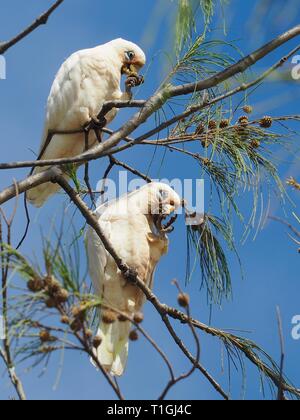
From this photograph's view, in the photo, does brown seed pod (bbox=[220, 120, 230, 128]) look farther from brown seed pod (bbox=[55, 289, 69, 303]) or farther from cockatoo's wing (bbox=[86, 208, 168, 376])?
brown seed pod (bbox=[55, 289, 69, 303])

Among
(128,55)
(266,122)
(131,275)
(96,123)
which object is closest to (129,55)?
(128,55)

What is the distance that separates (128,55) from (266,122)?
3.78 ft

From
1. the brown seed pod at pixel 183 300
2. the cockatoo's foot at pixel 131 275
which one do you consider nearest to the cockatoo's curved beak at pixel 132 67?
the cockatoo's foot at pixel 131 275

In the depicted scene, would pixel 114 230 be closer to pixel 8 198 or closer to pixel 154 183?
pixel 154 183

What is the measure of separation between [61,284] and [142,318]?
0.60 ft

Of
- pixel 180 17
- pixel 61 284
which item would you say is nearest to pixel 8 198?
pixel 180 17

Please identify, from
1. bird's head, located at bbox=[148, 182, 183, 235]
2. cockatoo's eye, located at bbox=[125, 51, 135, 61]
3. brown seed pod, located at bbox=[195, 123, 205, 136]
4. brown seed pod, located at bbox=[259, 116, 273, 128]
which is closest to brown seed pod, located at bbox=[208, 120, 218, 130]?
brown seed pod, located at bbox=[195, 123, 205, 136]

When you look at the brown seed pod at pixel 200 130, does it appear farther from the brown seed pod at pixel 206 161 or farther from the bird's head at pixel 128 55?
the bird's head at pixel 128 55

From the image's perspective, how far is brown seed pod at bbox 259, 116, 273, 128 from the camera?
3.01m

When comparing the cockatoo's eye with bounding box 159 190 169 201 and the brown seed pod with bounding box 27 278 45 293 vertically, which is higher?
the cockatoo's eye with bounding box 159 190 169 201

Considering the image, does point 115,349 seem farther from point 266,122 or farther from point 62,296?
point 62,296

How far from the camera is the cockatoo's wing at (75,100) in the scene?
3.60m

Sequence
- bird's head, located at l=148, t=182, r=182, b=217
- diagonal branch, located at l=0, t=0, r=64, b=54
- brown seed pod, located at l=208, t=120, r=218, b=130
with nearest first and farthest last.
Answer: diagonal branch, located at l=0, t=0, r=64, b=54, brown seed pod, located at l=208, t=120, r=218, b=130, bird's head, located at l=148, t=182, r=182, b=217

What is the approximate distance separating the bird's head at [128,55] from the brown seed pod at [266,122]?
106cm
